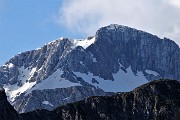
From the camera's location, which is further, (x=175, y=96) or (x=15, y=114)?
(x=175, y=96)

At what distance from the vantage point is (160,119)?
624 ft

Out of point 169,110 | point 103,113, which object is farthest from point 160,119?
point 103,113

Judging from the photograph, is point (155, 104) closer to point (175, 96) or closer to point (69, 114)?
point (175, 96)

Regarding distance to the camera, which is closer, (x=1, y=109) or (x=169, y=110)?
(x=1, y=109)

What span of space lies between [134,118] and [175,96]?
626 inches

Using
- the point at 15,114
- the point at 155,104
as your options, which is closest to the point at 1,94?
the point at 15,114

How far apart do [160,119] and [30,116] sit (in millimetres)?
43573

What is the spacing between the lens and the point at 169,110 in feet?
618

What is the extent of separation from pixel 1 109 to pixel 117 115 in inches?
1818

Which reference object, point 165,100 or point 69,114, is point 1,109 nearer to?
point 69,114

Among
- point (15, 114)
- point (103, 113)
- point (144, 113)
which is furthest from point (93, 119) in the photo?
point (15, 114)

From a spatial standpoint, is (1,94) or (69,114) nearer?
(1,94)

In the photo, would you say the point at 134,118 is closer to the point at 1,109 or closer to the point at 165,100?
the point at 165,100

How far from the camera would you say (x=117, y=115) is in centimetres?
19700
